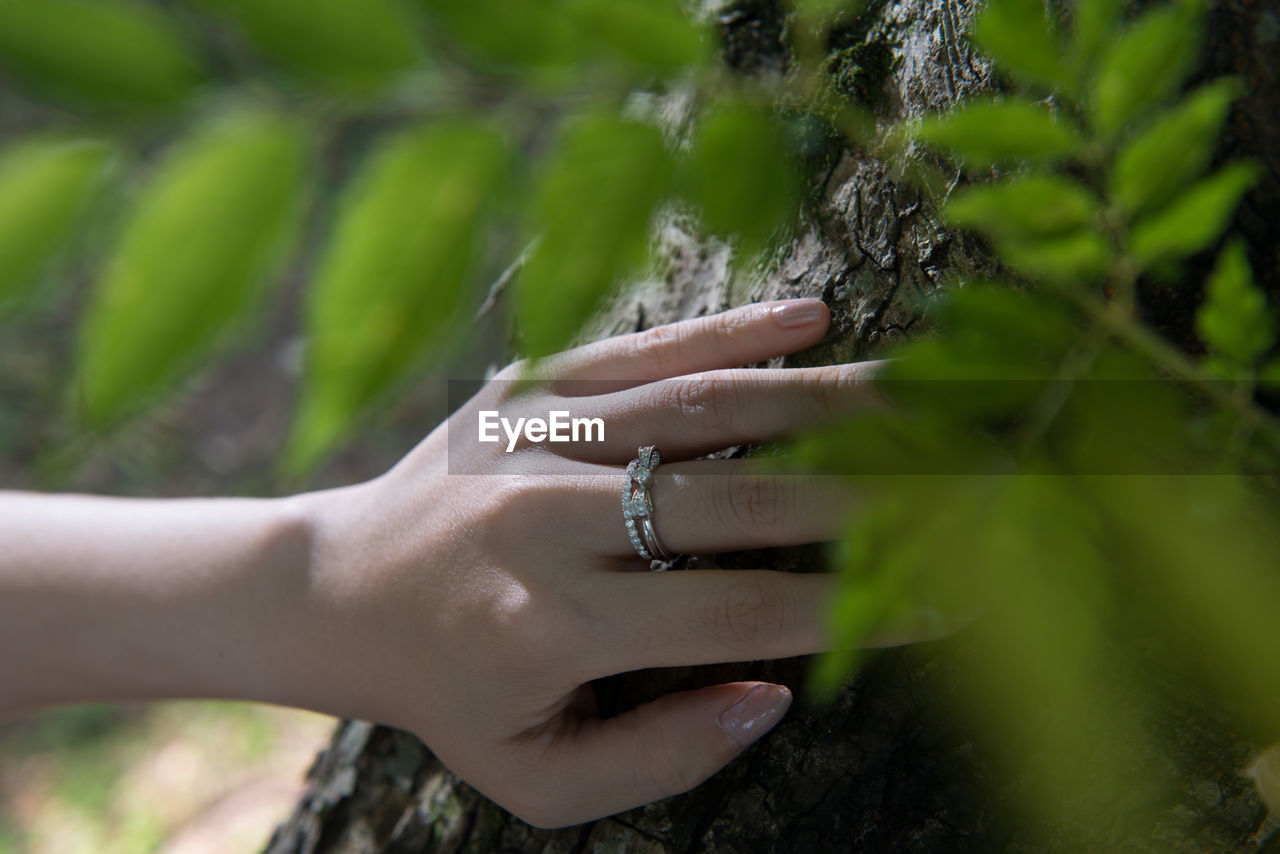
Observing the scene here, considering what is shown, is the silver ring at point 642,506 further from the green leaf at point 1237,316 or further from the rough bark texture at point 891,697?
the green leaf at point 1237,316

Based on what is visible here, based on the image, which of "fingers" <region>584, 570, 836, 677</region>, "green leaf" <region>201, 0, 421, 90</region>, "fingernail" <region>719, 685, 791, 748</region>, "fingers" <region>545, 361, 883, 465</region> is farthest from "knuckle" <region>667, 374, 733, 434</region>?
"green leaf" <region>201, 0, 421, 90</region>

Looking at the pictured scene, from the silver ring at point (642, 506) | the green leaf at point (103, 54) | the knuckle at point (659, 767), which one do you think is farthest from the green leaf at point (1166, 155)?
the knuckle at point (659, 767)

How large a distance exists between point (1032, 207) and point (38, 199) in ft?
1.19

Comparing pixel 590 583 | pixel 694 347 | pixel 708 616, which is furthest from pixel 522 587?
pixel 694 347

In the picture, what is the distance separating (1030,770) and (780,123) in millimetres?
624

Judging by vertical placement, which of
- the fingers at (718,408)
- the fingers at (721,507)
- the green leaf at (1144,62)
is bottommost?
the fingers at (721,507)

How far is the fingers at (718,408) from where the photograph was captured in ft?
2.20

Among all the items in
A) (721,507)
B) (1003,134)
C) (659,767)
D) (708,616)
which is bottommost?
(659,767)

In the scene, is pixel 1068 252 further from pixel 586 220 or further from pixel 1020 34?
pixel 586 220

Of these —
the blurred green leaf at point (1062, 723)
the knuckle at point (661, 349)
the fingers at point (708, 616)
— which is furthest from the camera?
the knuckle at point (661, 349)

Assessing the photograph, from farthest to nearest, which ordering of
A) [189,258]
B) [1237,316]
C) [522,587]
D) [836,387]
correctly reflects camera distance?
[522,587] → [836,387] → [1237,316] → [189,258]

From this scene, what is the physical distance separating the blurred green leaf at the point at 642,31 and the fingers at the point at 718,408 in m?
0.40

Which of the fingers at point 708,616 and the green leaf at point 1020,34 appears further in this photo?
the fingers at point 708,616

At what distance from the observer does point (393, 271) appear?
25 cm
